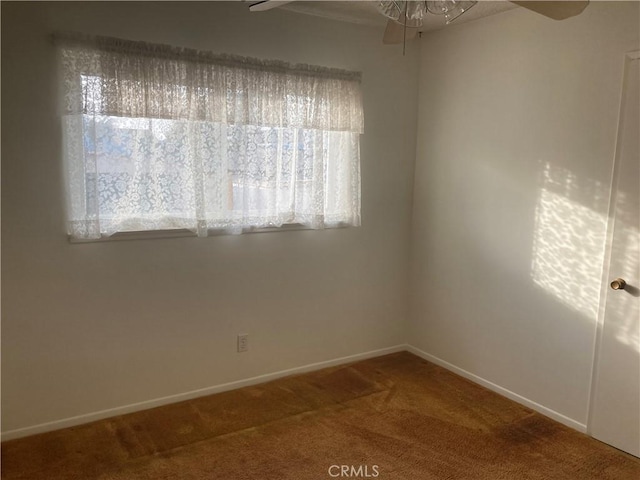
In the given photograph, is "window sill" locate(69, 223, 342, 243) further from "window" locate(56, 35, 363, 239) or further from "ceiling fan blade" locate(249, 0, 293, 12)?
"ceiling fan blade" locate(249, 0, 293, 12)

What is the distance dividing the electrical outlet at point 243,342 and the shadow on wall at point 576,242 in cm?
176

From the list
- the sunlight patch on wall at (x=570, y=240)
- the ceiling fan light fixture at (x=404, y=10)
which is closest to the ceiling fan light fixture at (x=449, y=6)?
the ceiling fan light fixture at (x=404, y=10)

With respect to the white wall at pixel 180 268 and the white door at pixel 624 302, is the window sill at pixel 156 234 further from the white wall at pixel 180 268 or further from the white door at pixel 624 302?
the white door at pixel 624 302

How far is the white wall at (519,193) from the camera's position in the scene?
272cm

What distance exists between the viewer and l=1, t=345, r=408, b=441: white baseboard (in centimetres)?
270

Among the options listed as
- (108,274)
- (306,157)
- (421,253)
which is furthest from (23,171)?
(421,253)

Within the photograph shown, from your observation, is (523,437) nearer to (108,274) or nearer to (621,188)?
(621,188)

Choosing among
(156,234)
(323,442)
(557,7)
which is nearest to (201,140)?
(156,234)

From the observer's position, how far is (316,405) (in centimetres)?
311

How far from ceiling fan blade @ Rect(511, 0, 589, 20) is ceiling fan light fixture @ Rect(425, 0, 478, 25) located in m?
0.16

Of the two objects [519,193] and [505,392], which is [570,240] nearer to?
[519,193]

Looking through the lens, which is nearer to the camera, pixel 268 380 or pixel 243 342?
pixel 243 342

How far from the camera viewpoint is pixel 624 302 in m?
2.62

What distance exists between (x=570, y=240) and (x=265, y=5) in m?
2.08
